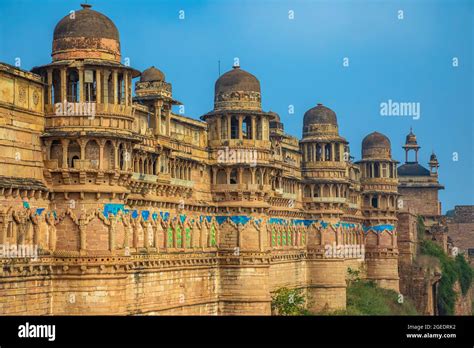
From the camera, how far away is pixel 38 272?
32.5 meters

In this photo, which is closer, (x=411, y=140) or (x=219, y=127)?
(x=219, y=127)

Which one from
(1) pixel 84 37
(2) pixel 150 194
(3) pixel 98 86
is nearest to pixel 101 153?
(3) pixel 98 86

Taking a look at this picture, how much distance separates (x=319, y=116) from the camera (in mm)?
62125

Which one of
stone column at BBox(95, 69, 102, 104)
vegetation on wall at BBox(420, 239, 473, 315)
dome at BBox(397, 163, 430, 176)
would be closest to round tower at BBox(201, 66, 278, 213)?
stone column at BBox(95, 69, 102, 104)

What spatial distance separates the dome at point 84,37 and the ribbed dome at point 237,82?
1463 cm

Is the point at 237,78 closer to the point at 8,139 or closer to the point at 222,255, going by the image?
the point at 222,255

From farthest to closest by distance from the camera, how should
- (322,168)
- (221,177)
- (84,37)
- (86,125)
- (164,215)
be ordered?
(322,168), (221,177), (164,215), (84,37), (86,125)

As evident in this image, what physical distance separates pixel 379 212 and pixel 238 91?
29.0 meters

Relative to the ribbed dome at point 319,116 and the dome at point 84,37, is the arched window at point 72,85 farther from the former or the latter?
the ribbed dome at point 319,116

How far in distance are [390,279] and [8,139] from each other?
4731 centimetres

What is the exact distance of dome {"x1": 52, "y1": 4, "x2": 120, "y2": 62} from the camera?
3375cm

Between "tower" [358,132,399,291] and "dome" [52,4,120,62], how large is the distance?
42660 mm

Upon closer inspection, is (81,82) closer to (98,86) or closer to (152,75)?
(98,86)
